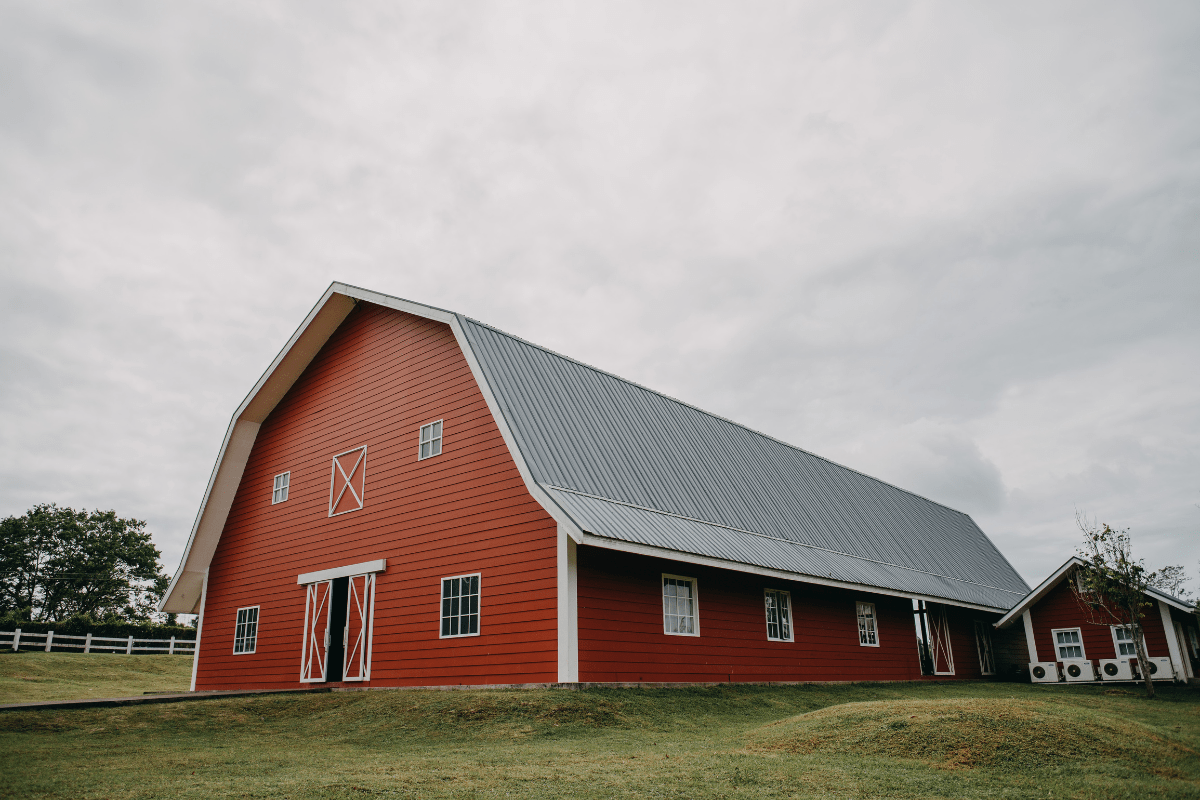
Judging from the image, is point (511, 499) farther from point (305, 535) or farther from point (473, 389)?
point (305, 535)

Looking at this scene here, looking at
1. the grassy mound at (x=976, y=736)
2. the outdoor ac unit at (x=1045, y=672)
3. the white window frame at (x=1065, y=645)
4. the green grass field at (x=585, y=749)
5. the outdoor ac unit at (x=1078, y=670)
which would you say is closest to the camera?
the green grass field at (x=585, y=749)

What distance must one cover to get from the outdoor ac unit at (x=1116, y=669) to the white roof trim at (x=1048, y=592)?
1726 mm

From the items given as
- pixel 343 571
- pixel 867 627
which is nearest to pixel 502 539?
pixel 343 571

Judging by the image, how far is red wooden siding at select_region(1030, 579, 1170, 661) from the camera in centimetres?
2116

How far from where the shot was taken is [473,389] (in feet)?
52.4

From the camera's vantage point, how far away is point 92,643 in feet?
104

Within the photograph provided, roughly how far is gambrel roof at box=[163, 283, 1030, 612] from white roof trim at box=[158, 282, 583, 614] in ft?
0.11

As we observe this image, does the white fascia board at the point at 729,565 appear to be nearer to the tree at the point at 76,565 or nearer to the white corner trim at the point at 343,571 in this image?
the white corner trim at the point at 343,571

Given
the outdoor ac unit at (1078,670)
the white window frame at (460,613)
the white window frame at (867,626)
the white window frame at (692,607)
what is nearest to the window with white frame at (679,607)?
Result: the white window frame at (692,607)

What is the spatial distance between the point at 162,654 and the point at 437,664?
2249 centimetres

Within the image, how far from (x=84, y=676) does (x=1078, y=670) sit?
26.0 m

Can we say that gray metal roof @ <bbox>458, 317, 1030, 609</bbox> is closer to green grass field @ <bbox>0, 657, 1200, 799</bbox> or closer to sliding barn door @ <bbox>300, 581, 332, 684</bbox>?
green grass field @ <bbox>0, 657, 1200, 799</bbox>

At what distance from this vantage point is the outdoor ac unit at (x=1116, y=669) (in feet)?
66.7

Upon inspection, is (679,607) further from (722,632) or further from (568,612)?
(568,612)
